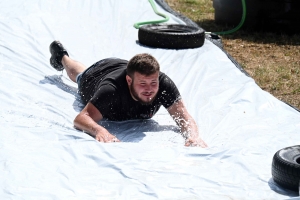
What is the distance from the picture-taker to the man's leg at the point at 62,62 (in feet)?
20.3

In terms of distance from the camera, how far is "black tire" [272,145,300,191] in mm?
3783

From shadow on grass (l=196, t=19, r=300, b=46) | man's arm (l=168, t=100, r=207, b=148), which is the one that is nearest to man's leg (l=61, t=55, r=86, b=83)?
man's arm (l=168, t=100, r=207, b=148)

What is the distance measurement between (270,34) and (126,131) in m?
4.77

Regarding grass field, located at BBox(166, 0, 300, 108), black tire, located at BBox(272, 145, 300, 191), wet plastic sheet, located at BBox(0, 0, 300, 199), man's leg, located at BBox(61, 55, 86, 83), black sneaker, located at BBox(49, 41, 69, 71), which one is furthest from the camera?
grass field, located at BBox(166, 0, 300, 108)

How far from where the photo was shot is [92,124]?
15.9 ft

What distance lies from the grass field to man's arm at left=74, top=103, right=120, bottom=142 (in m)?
2.45

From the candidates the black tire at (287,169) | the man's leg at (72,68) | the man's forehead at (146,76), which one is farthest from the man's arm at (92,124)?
the black tire at (287,169)

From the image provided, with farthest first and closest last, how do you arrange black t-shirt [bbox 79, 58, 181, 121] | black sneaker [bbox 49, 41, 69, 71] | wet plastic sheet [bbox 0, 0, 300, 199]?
1. black sneaker [bbox 49, 41, 69, 71]
2. black t-shirt [bbox 79, 58, 181, 121]
3. wet plastic sheet [bbox 0, 0, 300, 199]

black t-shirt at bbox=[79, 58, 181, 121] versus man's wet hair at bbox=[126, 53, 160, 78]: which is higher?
man's wet hair at bbox=[126, 53, 160, 78]

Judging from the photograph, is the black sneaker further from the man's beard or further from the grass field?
the grass field

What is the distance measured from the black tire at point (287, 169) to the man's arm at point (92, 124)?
126 cm

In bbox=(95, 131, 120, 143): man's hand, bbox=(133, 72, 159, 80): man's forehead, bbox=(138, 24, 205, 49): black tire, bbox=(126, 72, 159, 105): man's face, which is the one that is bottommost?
bbox=(138, 24, 205, 49): black tire

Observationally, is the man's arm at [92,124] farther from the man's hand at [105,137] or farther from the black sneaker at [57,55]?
the black sneaker at [57,55]

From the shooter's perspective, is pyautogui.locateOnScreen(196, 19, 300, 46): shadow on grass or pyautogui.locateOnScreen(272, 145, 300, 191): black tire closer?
pyautogui.locateOnScreen(272, 145, 300, 191): black tire
